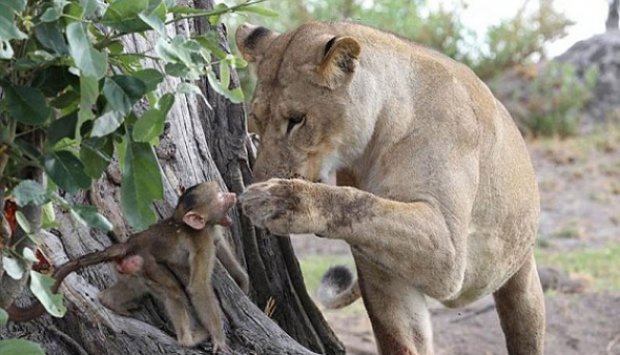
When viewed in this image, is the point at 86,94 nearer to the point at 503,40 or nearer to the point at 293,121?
the point at 293,121

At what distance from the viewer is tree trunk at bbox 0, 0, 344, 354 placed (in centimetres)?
395

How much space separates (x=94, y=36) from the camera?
2.97 metres

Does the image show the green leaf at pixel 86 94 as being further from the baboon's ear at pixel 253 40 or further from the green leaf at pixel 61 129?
the baboon's ear at pixel 253 40

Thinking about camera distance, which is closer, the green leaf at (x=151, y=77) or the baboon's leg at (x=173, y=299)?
the green leaf at (x=151, y=77)

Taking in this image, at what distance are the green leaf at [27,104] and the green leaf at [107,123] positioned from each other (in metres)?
0.11

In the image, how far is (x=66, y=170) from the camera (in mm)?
2943

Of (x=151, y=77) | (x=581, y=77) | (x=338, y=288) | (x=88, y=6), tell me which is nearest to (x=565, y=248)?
(x=581, y=77)

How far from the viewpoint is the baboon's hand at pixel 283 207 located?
161 inches

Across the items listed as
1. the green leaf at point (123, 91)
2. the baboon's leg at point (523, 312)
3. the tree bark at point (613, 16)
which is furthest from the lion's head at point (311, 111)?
the tree bark at point (613, 16)

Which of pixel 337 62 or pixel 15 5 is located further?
pixel 337 62

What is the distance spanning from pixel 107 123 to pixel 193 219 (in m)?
1.40

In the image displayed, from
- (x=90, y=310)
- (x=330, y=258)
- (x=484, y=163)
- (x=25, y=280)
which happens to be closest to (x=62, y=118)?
(x=25, y=280)

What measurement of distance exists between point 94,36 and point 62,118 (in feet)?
0.73

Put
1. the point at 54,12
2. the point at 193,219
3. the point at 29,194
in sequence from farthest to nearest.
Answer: the point at 193,219, the point at 29,194, the point at 54,12
